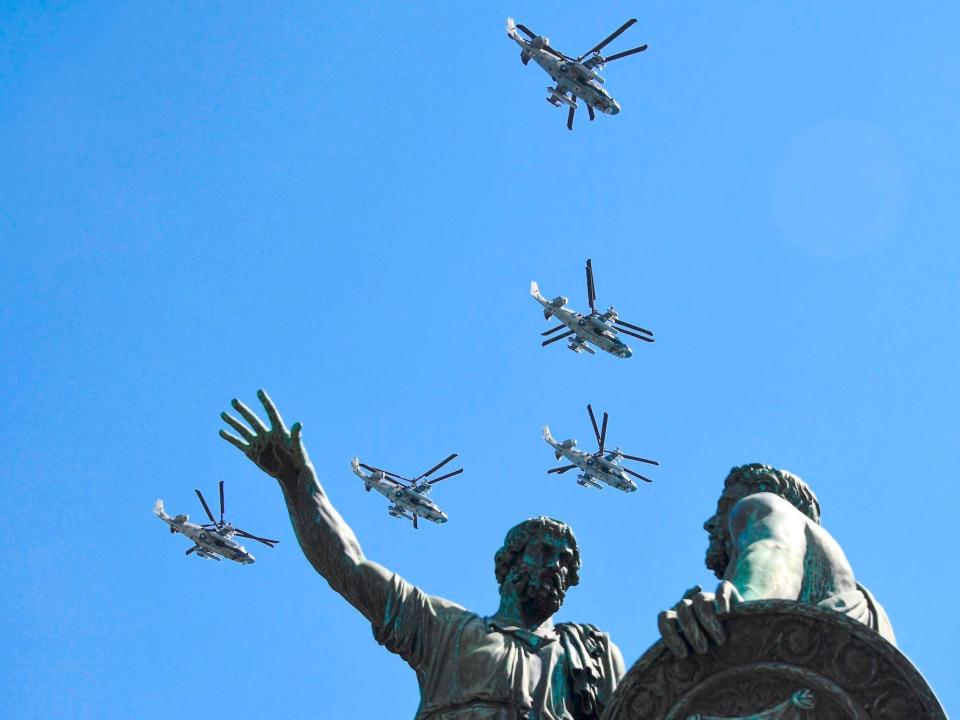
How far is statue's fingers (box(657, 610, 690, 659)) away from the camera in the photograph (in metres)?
5.32

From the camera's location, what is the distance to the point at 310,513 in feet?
24.1

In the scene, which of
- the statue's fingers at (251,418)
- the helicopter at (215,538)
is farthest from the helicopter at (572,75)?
the statue's fingers at (251,418)

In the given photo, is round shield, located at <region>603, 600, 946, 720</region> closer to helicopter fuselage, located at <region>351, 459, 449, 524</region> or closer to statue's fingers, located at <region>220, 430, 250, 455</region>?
statue's fingers, located at <region>220, 430, 250, 455</region>

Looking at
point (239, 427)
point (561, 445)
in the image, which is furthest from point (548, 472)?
point (239, 427)

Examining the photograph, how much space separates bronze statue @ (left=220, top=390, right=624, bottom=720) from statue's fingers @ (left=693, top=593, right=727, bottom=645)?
1499 millimetres

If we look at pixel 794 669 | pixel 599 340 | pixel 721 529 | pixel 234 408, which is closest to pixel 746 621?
pixel 794 669

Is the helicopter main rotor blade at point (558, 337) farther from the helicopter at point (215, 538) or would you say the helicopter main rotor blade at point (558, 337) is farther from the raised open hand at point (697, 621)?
the raised open hand at point (697, 621)

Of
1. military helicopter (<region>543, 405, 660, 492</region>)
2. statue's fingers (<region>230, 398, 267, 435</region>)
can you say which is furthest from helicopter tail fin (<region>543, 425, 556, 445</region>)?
statue's fingers (<region>230, 398, 267, 435</region>)

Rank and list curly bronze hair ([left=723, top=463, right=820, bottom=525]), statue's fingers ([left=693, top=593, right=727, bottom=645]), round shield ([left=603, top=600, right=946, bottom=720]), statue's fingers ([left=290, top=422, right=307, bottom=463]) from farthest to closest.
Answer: statue's fingers ([left=290, top=422, right=307, bottom=463])
curly bronze hair ([left=723, top=463, right=820, bottom=525])
statue's fingers ([left=693, top=593, right=727, bottom=645])
round shield ([left=603, top=600, right=946, bottom=720])

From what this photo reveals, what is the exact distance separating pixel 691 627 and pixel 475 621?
73.7 inches

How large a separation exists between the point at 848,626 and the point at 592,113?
69820 mm

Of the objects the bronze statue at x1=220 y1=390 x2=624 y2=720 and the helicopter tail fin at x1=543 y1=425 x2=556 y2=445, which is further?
the helicopter tail fin at x1=543 y1=425 x2=556 y2=445

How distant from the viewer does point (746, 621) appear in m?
5.27

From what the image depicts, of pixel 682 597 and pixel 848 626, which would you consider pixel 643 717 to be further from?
pixel 848 626
